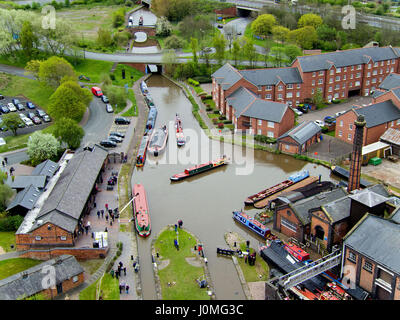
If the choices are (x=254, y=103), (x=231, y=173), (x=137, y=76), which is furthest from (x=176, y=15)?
(x=231, y=173)

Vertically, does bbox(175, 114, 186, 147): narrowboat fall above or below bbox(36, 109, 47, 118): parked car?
below

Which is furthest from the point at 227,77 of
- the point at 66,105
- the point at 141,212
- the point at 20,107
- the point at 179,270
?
the point at 179,270

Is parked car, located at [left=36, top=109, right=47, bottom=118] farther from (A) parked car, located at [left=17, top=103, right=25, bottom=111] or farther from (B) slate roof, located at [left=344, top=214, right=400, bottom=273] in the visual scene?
(B) slate roof, located at [left=344, top=214, right=400, bottom=273]

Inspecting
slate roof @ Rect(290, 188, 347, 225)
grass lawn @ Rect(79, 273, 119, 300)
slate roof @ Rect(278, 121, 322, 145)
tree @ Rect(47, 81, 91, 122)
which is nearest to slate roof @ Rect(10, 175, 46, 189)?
grass lawn @ Rect(79, 273, 119, 300)

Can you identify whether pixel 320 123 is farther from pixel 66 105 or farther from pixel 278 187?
pixel 66 105

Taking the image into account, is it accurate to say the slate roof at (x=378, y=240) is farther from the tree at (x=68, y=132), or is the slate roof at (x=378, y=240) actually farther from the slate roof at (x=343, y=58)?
the slate roof at (x=343, y=58)

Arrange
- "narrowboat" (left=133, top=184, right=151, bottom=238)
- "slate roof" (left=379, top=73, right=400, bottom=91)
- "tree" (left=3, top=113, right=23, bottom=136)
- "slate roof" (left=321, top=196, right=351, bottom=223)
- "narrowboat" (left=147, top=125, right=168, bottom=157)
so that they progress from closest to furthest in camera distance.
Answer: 1. "slate roof" (left=321, top=196, right=351, bottom=223)
2. "narrowboat" (left=133, top=184, right=151, bottom=238)
3. "narrowboat" (left=147, top=125, right=168, bottom=157)
4. "tree" (left=3, top=113, right=23, bottom=136)
5. "slate roof" (left=379, top=73, right=400, bottom=91)
